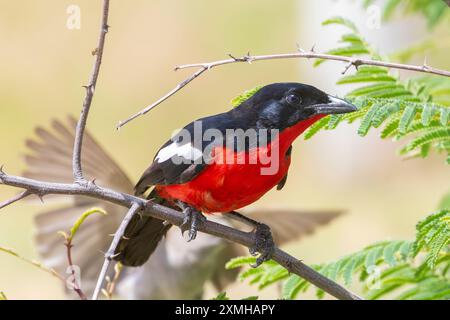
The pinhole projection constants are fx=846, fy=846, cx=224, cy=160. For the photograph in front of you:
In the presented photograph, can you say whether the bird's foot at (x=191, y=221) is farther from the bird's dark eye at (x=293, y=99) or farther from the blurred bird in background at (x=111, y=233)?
the blurred bird in background at (x=111, y=233)

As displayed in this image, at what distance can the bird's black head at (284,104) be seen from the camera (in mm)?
2861

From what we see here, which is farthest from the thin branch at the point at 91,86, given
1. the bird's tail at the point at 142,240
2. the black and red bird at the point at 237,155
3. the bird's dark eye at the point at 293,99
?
the bird's tail at the point at 142,240

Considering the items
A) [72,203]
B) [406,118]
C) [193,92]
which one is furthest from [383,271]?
[193,92]

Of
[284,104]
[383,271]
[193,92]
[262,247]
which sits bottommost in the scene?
[383,271]

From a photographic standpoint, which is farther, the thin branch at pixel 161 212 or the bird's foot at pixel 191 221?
the bird's foot at pixel 191 221

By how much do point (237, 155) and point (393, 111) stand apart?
61cm

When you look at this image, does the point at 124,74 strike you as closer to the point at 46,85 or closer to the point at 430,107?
the point at 46,85

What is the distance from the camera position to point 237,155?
115 inches

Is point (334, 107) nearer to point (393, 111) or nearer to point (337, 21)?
point (393, 111)

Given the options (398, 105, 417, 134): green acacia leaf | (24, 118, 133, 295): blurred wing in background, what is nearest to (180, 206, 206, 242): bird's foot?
(398, 105, 417, 134): green acacia leaf

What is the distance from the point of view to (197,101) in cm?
1254

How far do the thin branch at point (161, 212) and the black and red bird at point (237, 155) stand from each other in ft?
0.73

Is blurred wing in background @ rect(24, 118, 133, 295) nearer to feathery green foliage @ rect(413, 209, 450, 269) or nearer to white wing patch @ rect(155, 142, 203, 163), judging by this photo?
white wing patch @ rect(155, 142, 203, 163)

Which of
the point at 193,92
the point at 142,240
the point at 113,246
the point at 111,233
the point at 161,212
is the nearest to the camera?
the point at 113,246
